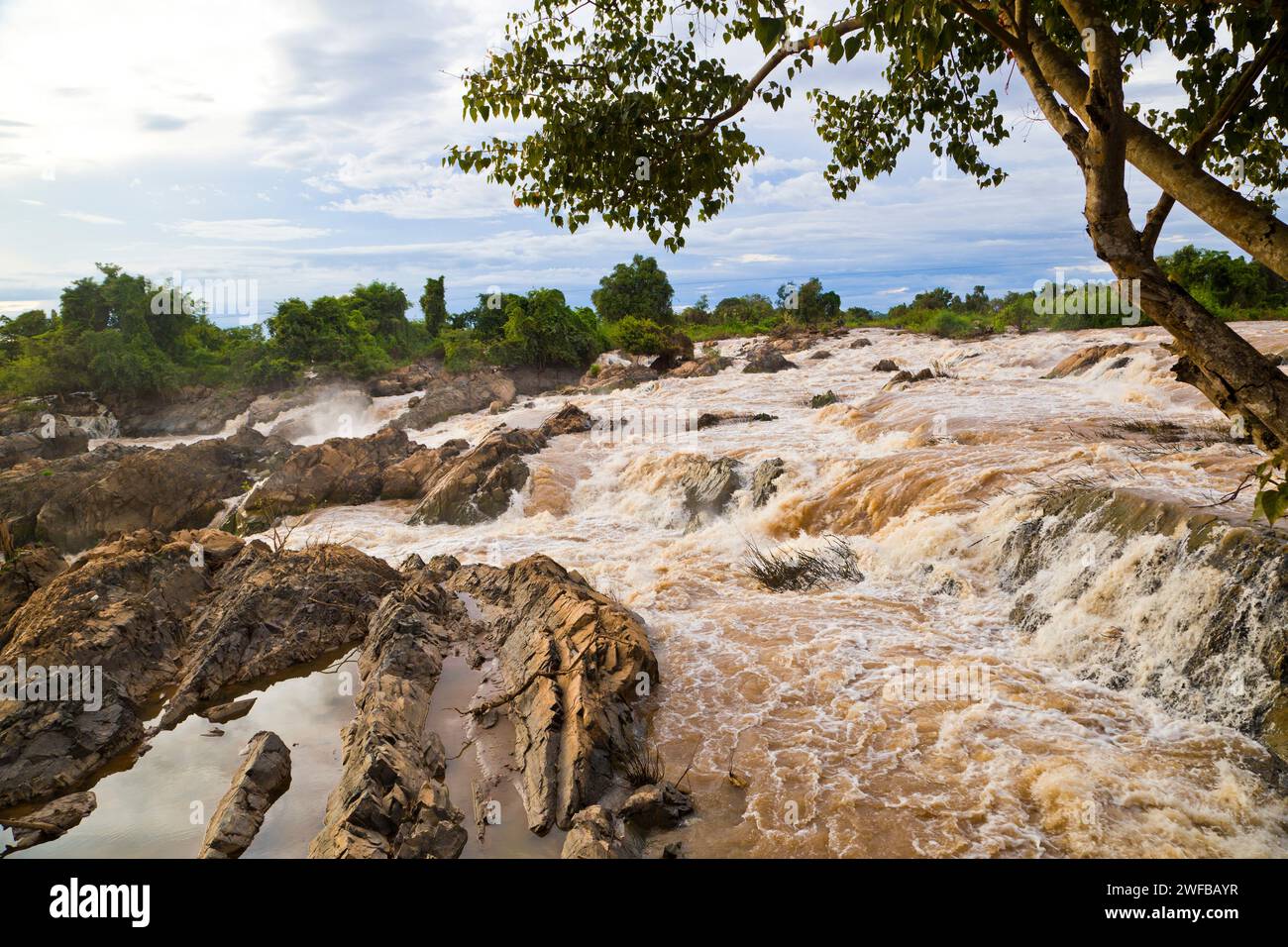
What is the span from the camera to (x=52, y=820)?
4.91 meters

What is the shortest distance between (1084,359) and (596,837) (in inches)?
742

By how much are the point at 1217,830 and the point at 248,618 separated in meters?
8.65

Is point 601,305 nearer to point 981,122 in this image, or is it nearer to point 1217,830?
point 981,122

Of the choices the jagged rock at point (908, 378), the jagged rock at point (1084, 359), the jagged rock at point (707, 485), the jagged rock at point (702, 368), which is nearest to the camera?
the jagged rock at point (707, 485)

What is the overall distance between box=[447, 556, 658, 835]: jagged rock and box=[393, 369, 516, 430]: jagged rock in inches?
703

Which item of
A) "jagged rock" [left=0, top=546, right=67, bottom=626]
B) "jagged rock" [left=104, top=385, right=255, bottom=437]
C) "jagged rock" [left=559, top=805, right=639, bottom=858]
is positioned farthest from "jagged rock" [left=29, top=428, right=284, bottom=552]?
"jagged rock" [left=559, top=805, right=639, bottom=858]

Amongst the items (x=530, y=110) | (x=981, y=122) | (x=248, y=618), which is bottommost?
(x=248, y=618)

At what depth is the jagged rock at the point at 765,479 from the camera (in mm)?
11969

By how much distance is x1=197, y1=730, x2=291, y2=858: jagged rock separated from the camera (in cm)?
444

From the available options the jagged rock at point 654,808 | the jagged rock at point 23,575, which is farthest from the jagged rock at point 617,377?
the jagged rock at point 654,808

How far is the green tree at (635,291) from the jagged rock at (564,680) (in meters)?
43.0

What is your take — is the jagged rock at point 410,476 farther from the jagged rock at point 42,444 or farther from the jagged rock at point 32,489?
the jagged rock at point 42,444
